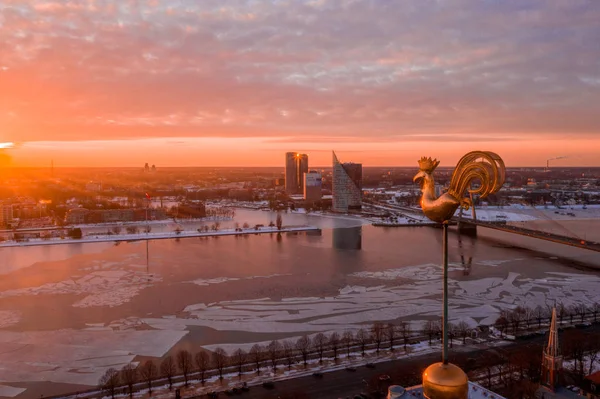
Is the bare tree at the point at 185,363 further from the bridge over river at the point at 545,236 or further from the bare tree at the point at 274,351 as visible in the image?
the bridge over river at the point at 545,236

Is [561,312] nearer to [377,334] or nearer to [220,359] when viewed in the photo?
[377,334]

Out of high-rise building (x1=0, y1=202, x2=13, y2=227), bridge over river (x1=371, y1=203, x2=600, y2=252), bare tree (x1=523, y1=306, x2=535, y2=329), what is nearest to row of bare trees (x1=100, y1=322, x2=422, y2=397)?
bare tree (x1=523, y1=306, x2=535, y2=329)

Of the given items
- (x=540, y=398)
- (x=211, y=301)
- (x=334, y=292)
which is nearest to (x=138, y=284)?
(x=211, y=301)

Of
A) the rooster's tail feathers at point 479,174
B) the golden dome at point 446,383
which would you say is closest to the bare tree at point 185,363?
the golden dome at point 446,383

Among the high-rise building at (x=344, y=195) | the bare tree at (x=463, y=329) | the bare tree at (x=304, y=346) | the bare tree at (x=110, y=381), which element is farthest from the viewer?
the high-rise building at (x=344, y=195)

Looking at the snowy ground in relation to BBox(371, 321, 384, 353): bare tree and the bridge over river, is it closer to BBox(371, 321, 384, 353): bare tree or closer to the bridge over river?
BBox(371, 321, 384, 353): bare tree

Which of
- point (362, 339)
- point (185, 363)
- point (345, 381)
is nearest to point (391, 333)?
point (362, 339)

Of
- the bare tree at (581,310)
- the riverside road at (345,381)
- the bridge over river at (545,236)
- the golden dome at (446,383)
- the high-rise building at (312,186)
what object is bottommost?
the riverside road at (345,381)
